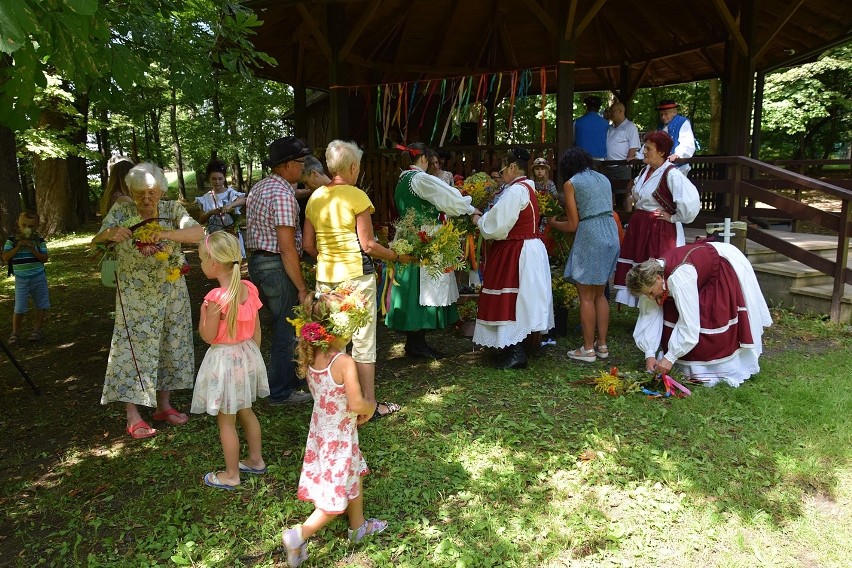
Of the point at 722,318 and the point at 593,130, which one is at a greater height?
the point at 593,130

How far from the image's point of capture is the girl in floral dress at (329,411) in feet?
9.27

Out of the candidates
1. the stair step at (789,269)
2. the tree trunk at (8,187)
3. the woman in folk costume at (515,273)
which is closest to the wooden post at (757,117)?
the stair step at (789,269)

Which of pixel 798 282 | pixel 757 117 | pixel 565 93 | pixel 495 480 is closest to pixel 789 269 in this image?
pixel 798 282

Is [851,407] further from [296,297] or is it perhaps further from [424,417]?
[296,297]

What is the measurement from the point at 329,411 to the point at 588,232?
3335mm

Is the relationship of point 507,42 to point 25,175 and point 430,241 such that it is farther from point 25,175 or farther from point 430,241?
point 25,175

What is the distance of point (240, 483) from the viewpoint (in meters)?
3.55


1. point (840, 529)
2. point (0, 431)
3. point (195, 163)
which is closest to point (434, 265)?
point (840, 529)

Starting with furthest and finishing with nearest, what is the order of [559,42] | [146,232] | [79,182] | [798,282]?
[79,182]
[559,42]
[798,282]
[146,232]

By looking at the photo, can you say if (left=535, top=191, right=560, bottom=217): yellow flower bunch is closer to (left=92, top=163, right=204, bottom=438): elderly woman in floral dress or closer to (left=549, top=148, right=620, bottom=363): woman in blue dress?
(left=549, top=148, right=620, bottom=363): woman in blue dress

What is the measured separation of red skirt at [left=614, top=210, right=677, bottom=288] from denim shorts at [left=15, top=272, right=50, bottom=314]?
6265 millimetres

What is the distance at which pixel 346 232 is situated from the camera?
409 centimetres

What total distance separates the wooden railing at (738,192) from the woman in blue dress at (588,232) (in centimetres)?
191

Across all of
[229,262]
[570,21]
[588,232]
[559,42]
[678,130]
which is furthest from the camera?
[559,42]
